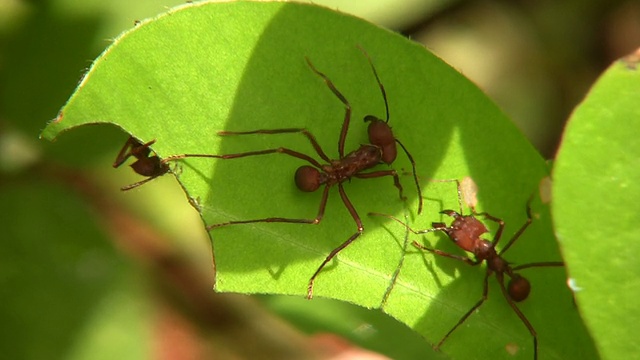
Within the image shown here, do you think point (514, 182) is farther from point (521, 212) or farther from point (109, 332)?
point (109, 332)

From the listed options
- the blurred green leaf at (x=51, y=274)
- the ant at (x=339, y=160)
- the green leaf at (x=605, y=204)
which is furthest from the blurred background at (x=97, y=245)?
the green leaf at (x=605, y=204)

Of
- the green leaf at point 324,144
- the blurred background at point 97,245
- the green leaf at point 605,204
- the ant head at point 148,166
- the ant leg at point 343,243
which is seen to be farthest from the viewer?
the blurred background at point 97,245

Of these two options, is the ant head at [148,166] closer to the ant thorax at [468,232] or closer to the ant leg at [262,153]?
the ant leg at [262,153]

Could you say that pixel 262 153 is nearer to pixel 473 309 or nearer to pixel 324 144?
pixel 324 144

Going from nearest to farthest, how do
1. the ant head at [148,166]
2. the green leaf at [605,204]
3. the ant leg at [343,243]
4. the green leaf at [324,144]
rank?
the green leaf at [605,204] < the green leaf at [324,144] < the ant leg at [343,243] < the ant head at [148,166]

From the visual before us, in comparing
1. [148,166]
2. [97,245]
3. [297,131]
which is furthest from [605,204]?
[97,245]

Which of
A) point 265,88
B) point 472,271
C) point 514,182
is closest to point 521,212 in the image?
point 514,182

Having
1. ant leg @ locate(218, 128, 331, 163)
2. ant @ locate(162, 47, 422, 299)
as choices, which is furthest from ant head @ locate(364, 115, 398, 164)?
ant leg @ locate(218, 128, 331, 163)

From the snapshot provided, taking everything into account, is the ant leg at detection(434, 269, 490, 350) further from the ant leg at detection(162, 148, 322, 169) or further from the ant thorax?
the ant leg at detection(162, 148, 322, 169)
